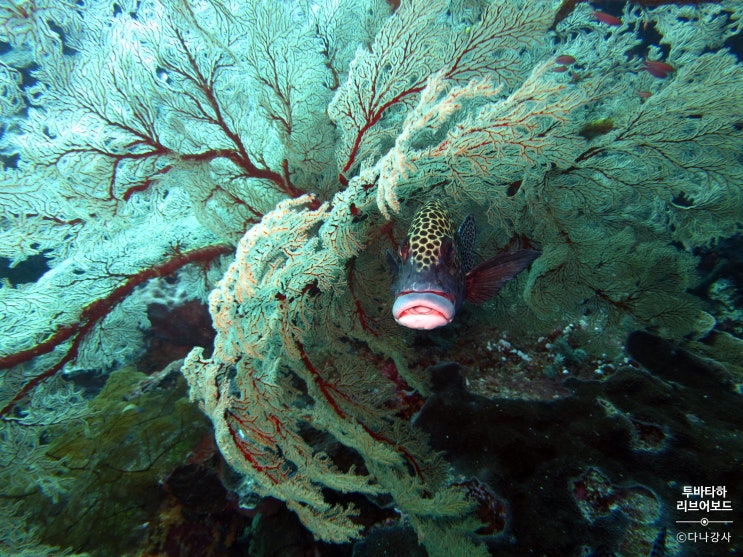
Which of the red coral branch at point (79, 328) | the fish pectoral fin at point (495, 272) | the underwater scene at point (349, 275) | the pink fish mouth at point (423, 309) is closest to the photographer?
the pink fish mouth at point (423, 309)

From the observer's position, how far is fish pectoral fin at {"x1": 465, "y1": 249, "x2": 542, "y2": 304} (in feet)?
7.79

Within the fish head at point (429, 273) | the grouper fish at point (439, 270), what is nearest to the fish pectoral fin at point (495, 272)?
the grouper fish at point (439, 270)

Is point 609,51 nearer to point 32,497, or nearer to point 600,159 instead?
point 600,159

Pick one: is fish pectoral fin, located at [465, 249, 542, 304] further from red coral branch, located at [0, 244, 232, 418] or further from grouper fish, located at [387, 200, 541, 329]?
red coral branch, located at [0, 244, 232, 418]

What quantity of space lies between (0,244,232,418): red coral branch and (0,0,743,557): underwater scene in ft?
0.06

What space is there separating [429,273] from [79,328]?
3.17 meters

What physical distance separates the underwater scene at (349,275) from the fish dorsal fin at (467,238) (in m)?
0.23

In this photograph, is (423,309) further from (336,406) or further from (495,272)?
(336,406)

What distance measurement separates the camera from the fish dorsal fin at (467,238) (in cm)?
278

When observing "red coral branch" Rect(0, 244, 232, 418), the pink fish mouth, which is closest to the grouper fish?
the pink fish mouth

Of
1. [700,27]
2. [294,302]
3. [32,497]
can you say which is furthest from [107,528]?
[700,27]

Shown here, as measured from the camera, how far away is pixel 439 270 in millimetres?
2189

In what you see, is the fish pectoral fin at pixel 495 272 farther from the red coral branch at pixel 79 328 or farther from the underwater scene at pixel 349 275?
the red coral branch at pixel 79 328

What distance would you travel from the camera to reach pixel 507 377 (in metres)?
3.86
